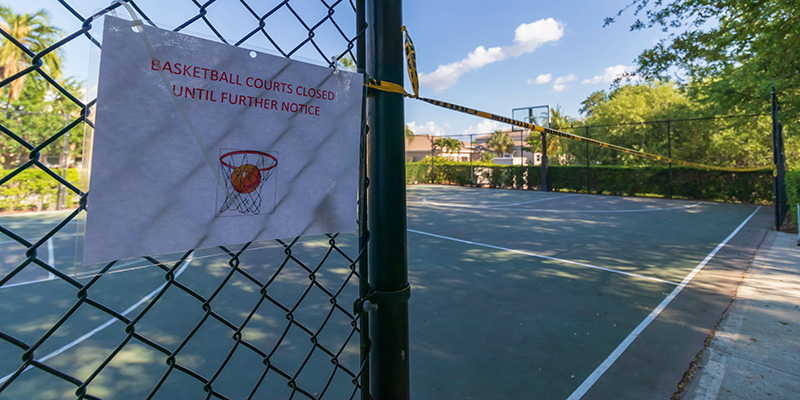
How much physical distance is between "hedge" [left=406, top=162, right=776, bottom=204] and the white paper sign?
20.1 m

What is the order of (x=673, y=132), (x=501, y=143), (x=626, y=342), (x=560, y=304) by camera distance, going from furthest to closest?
(x=501, y=143), (x=673, y=132), (x=560, y=304), (x=626, y=342)

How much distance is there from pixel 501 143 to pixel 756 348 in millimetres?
62209

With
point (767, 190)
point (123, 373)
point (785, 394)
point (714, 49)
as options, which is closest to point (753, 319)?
point (785, 394)

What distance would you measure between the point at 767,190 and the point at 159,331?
20.3m

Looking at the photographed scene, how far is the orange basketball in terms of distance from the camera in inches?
34.5

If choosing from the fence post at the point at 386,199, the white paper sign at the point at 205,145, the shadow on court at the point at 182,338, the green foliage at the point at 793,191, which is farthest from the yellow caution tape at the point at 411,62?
the green foliage at the point at 793,191

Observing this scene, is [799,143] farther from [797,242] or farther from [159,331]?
[159,331]

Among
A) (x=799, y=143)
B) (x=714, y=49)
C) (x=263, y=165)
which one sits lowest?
(x=263, y=165)

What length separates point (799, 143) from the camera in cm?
1988

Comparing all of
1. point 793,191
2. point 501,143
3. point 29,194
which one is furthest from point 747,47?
point 501,143

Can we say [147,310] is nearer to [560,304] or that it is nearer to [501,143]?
[560,304]

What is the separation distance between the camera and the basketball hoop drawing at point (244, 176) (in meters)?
0.87

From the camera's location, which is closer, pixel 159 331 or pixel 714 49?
pixel 159 331

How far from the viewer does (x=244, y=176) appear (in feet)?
2.93
